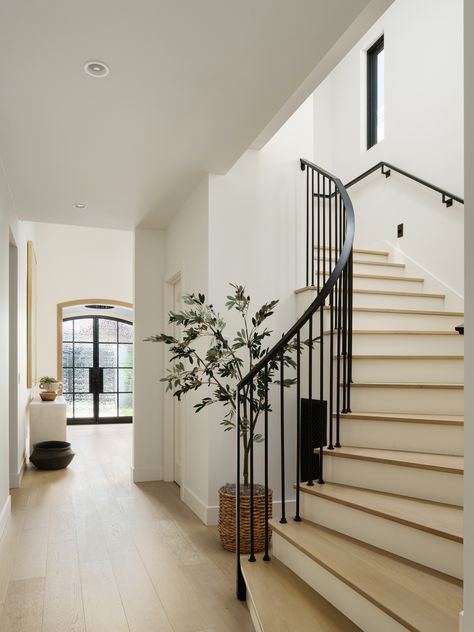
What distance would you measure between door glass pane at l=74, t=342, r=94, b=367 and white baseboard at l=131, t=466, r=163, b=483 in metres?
5.04

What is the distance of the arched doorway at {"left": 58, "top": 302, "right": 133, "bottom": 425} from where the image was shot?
32.9 ft

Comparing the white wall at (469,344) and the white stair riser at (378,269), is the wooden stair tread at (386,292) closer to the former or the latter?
the white stair riser at (378,269)

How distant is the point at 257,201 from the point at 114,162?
1.13 metres

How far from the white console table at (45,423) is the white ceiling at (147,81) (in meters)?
3.18

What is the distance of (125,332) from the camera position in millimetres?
10500

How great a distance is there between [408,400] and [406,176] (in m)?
2.66

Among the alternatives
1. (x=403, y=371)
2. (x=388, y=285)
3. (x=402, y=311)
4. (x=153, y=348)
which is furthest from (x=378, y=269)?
(x=153, y=348)

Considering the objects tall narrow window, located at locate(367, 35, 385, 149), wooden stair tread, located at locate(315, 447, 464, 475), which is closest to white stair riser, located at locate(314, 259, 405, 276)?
tall narrow window, located at locate(367, 35, 385, 149)

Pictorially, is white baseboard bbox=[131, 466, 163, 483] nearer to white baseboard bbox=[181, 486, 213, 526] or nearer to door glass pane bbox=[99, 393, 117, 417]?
white baseboard bbox=[181, 486, 213, 526]

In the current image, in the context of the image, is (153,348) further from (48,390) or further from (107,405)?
(107,405)

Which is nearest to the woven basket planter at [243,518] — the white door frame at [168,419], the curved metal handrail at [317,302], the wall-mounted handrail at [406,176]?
the curved metal handrail at [317,302]

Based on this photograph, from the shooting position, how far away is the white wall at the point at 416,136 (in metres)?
4.53

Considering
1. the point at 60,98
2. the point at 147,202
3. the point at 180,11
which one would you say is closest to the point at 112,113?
the point at 60,98

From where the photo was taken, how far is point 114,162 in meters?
3.91
